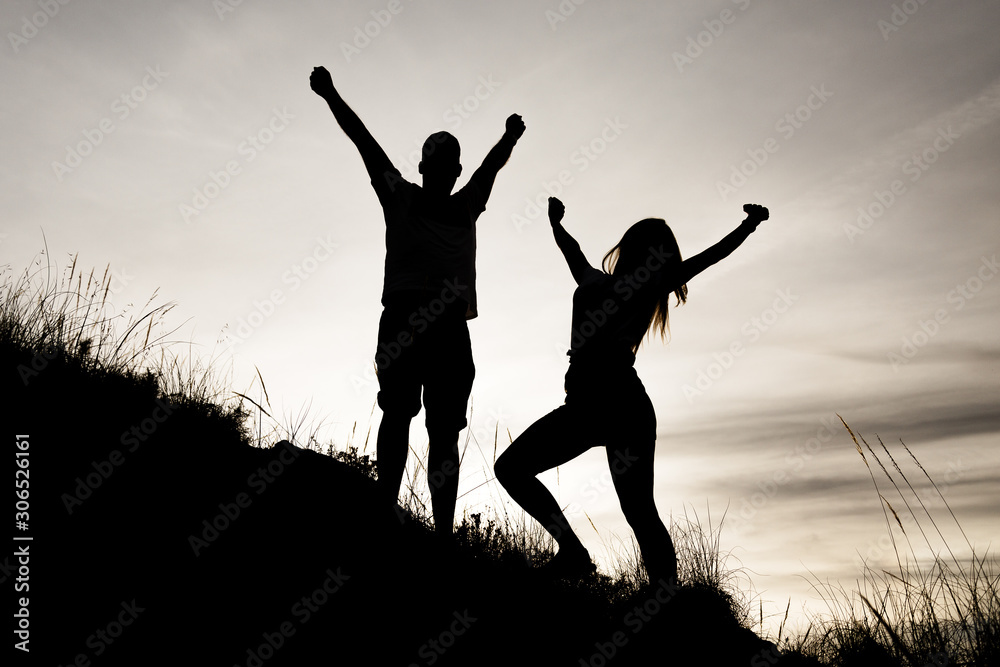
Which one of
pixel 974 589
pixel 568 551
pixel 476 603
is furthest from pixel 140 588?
pixel 974 589

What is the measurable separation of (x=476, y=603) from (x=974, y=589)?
2.78 metres

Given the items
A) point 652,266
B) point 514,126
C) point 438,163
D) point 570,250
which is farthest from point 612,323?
Answer: point 514,126

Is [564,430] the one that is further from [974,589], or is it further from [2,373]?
[2,373]

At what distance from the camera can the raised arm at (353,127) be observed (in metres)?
3.78

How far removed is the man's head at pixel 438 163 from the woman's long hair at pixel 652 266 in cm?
106

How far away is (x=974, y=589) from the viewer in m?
3.78

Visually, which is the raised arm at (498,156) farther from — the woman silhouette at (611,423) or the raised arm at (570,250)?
the woman silhouette at (611,423)

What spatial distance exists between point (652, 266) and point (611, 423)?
2.78 ft

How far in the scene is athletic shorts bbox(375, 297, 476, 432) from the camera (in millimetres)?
3742

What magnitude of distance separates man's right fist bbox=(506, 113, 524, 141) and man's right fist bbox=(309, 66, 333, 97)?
112 cm

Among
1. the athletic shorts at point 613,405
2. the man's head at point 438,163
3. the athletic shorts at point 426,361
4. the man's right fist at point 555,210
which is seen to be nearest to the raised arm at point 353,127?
the man's head at point 438,163

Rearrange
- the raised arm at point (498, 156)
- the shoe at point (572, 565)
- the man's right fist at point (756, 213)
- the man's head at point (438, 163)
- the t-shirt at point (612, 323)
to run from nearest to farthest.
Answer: the shoe at point (572, 565)
the t-shirt at point (612, 323)
the man's right fist at point (756, 213)
the man's head at point (438, 163)
the raised arm at point (498, 156)

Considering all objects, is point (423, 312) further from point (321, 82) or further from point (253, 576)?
point (253, 576)

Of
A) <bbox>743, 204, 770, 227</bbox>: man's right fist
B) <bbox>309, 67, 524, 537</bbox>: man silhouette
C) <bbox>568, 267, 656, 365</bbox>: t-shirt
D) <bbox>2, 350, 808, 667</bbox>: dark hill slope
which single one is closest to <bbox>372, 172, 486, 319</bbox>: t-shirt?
<bbox>309, 67, 524, 537</bbox>: man silhouette
